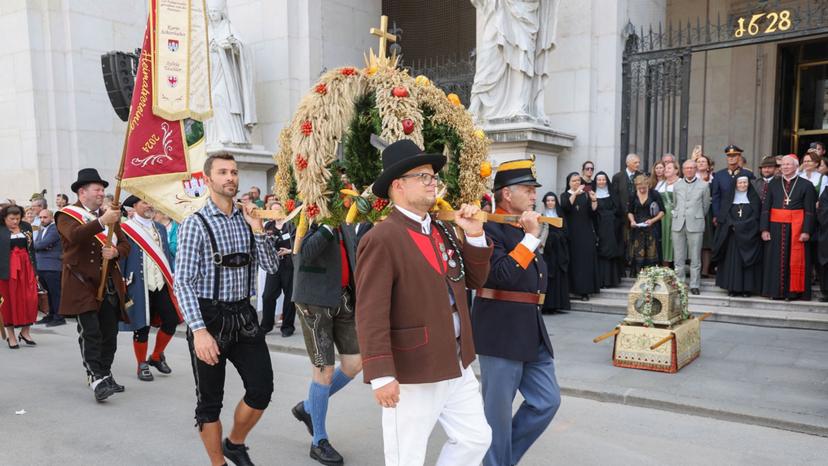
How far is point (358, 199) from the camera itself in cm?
332

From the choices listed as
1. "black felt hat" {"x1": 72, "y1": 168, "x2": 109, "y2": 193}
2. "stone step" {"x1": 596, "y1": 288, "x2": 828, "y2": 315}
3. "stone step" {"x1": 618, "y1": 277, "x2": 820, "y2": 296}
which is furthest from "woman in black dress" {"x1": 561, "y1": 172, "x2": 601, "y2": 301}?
"black felt hat" {"x1": 72, "y1": 168, "x2": 109, "y2": 193}

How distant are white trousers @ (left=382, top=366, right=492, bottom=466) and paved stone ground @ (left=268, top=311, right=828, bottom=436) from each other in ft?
9.58

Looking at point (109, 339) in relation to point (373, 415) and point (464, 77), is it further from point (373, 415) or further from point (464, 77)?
point (464, 77)

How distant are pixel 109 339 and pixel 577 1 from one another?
8.84 metres

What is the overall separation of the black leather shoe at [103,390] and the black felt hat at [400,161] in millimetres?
4052

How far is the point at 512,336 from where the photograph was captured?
347cm

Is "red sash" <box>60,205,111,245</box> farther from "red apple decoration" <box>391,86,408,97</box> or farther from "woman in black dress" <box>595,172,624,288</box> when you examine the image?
"woman in black dress" <box>595,172,624,288</box>

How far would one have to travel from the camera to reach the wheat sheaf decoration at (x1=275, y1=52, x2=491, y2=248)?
342 cm

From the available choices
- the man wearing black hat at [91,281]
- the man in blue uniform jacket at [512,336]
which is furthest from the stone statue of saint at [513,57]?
the man in blue uniform jacket at [512,336]

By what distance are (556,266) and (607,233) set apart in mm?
1051

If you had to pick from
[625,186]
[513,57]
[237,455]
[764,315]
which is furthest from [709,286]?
[237,455]

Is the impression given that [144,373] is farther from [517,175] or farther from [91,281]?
[517,175]

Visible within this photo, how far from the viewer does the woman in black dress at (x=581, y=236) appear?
952 centimetres

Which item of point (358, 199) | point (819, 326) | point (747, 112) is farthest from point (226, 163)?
point (747, 112)
